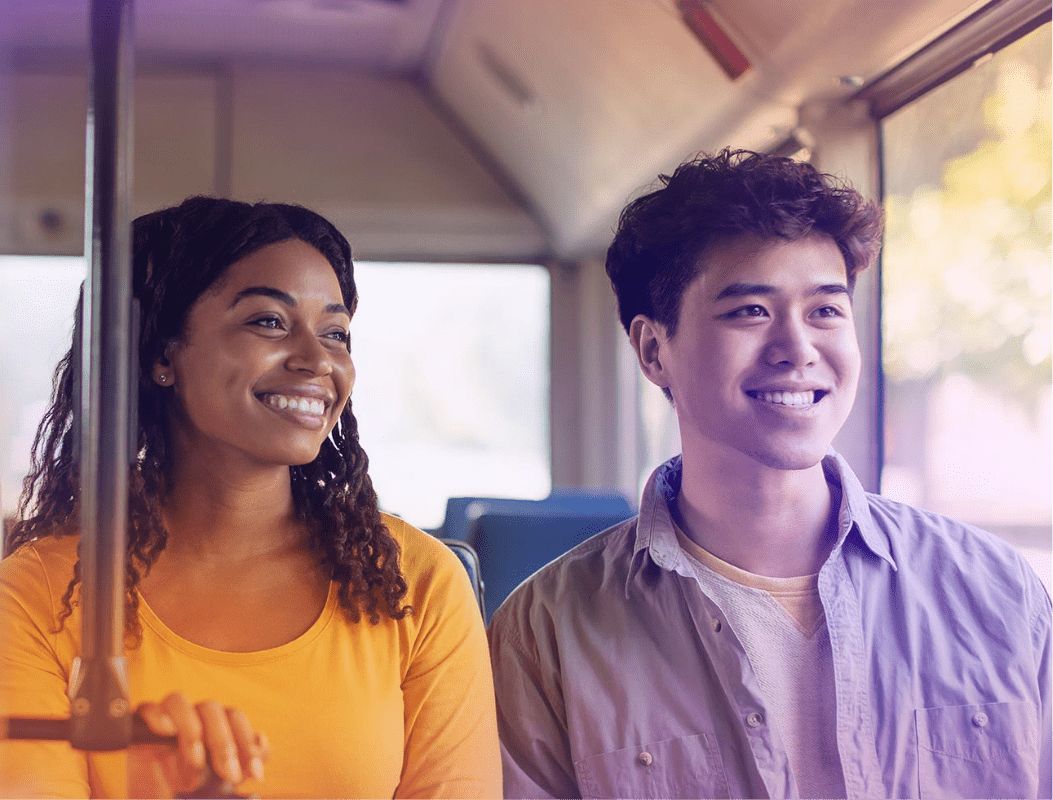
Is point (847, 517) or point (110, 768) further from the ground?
point (847, 517)

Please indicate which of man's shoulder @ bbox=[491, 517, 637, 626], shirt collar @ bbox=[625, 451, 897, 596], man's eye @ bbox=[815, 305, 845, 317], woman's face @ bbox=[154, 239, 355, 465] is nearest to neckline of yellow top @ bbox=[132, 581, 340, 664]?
woman's face @ bbox=[154, 239, 355, 465]

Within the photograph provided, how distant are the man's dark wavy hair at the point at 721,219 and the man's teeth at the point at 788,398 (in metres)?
0.17

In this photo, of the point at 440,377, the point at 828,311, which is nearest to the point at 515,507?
the point at 440,377

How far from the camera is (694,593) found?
1.41m

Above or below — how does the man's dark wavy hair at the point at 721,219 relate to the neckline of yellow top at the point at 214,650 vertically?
above

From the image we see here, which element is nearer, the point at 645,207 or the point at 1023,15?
the point at 1023,15

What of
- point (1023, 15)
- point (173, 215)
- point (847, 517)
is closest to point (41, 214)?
point (173, 215)

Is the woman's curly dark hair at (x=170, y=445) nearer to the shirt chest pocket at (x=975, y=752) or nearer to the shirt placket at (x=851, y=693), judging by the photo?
the shirt placket at (x=851, y=693)

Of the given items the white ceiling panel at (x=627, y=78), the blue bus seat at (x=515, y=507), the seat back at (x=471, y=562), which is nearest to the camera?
the white ceiling panel at (x=627, y=78)

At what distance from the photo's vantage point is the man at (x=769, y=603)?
1315 mm

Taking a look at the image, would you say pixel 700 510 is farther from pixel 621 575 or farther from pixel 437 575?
pixel 437 575

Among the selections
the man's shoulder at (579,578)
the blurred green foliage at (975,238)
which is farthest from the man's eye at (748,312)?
the man's shoulder at (579,578)

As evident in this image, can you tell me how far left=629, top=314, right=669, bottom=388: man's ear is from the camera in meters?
1.47

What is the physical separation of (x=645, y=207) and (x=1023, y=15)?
1.80ft
